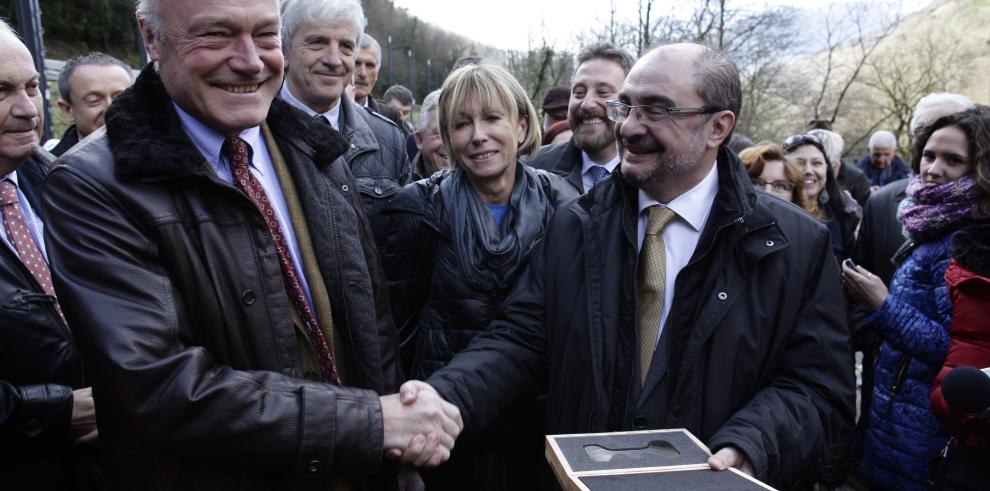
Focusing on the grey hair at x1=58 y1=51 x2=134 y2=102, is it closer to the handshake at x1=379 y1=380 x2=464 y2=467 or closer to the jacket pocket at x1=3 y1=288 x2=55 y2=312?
the jacket pocket at x1=3 y1=288 x2=55 y2=312

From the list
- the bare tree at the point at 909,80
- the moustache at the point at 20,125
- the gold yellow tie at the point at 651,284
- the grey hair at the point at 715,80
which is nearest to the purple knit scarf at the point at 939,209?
the grey hair at the point at 715,80

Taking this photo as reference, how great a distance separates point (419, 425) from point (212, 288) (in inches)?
29.2

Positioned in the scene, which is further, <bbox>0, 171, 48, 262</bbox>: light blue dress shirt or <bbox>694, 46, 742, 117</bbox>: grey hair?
<bbox>0, 171, 48, 262</bbox>: light blue dress shirt

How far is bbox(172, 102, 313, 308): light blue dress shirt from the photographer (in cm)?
199

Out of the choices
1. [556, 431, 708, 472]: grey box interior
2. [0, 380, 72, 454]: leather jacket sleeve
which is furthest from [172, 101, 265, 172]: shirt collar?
[556, 431, 708, 472]: grey box interior

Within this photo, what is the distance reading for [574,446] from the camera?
1.85 m

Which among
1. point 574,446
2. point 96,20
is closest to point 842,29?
point 96,20

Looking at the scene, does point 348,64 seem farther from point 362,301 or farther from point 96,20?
point 96,20

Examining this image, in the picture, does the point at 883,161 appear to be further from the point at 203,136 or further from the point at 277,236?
the point at 203,136

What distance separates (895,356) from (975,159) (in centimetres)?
103

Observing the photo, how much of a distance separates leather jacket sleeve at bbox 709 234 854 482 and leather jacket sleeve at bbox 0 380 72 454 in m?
2.11

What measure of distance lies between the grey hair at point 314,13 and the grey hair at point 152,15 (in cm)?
180

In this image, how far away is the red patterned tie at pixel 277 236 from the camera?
79.6 inches

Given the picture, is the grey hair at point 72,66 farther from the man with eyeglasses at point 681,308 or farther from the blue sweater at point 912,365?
the blue sweater at point 912,365
